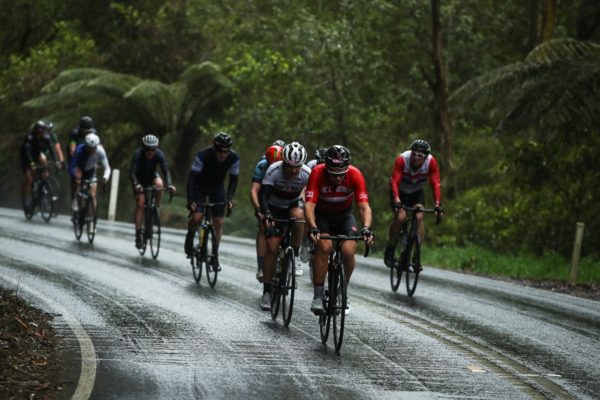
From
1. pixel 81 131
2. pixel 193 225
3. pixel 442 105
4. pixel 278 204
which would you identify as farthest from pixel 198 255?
pixel 442 105

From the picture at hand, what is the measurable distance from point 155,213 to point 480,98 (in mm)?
7026

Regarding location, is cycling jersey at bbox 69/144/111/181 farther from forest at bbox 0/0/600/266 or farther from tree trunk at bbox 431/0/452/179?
tree trunk at bbox 431/0/452/179

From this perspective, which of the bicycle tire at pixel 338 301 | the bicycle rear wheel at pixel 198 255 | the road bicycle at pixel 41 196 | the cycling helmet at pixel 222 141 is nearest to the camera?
the bicycle tire at pixel 338 301

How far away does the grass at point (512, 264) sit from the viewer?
20.4 m

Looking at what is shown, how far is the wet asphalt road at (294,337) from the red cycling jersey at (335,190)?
4.44 ft

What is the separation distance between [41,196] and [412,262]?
12003 millimetres

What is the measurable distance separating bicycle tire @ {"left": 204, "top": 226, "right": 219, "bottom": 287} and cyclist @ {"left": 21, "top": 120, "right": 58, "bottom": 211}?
381 inches

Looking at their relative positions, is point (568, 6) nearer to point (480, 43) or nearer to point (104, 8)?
point (480, 43)

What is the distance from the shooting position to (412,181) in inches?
615

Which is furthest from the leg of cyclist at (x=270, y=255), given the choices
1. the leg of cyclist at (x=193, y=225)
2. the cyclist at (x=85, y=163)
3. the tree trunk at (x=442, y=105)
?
the tree trunk at (x=442, y=105)

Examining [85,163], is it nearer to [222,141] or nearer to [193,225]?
[193,225]

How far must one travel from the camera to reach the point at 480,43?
97.0 ft

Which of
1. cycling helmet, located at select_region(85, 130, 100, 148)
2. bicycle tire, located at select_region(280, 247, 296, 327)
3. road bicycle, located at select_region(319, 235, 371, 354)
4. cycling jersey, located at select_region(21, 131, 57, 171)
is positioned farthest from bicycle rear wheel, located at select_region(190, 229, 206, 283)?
cycling jersey, located at select_region(21, 131, 57, 171)

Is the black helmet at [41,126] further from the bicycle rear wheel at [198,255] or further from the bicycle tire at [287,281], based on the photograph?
the bicycle tire at [287,281]
